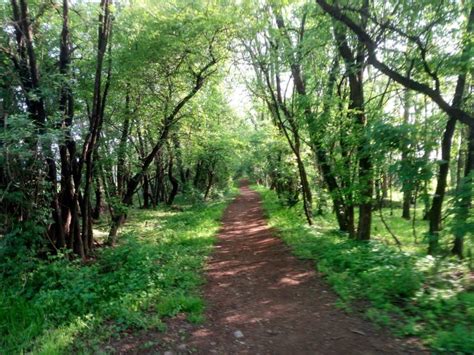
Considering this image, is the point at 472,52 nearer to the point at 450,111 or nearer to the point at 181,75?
the point at 450,111

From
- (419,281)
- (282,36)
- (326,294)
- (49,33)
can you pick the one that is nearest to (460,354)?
(419,281)

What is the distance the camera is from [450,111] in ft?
20.8

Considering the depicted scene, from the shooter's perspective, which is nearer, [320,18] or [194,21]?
[320,18]

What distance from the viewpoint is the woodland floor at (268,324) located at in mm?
4164

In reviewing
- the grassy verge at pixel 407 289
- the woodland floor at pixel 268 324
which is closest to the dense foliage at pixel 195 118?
the grassy verge at pixel 407 289

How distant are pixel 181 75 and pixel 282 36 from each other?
12.4ft

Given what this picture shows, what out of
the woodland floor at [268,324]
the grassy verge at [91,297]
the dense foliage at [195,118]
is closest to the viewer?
the woodland floor at [268,324]

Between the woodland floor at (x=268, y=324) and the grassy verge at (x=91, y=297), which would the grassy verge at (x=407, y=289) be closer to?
the woodland floor at (x=268, y=324)

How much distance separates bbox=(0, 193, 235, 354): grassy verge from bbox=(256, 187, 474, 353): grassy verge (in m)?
2.67

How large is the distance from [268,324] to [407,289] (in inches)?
88.9

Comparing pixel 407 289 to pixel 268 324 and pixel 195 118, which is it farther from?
pixel 195 118

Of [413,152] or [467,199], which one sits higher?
[413,152]

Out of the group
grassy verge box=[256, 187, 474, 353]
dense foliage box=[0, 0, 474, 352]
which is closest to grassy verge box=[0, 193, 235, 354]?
dense foliage box=[0, 0, 474, 352]

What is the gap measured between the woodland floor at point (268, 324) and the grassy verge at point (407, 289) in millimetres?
285
